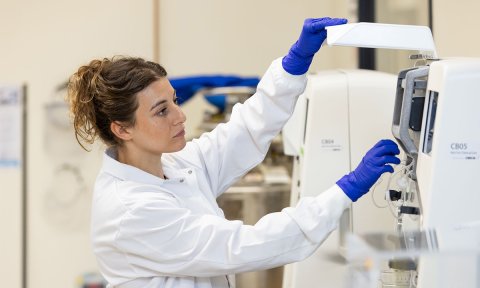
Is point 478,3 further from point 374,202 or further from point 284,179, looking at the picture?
point 284,179

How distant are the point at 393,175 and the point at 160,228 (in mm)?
566

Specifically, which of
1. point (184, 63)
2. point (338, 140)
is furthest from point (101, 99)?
point (184, 63)

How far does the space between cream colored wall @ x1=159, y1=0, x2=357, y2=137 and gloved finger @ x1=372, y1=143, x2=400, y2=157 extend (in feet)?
6.85

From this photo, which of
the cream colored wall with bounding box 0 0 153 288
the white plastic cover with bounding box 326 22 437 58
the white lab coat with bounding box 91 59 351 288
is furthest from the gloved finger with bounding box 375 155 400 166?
the cream colored wall with bounding box 0 0 153 288

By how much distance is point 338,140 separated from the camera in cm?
186

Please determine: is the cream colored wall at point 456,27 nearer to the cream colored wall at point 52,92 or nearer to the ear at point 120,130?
the ear at point 120,130

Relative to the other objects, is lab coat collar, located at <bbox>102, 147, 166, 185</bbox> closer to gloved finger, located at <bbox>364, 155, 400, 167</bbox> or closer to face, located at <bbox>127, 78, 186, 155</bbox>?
face, located at <bbox>127, 78, 186, 155</bbox>

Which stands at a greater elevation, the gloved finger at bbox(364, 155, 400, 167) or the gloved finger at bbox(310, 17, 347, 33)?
the gloved finger at bbox(310, 17, 347, 33)

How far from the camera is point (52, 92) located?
3.58 meters

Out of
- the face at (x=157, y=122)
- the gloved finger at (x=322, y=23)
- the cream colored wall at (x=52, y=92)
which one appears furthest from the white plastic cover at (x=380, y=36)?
the cream colored wall at (x=52, y=92)

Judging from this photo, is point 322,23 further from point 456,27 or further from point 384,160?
point 456,27

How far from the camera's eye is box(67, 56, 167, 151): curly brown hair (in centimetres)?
163

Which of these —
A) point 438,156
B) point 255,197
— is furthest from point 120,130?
point 255,197

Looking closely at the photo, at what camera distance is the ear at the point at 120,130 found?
166 centimetres
